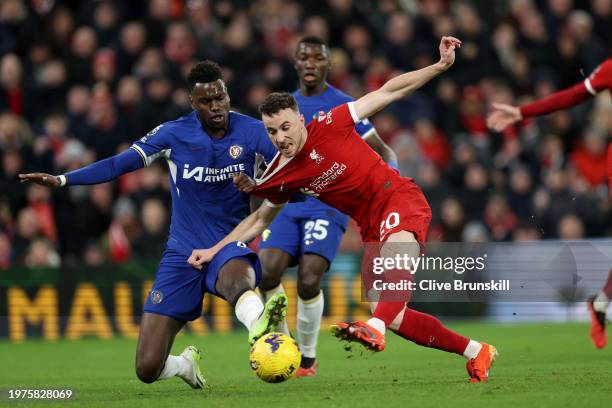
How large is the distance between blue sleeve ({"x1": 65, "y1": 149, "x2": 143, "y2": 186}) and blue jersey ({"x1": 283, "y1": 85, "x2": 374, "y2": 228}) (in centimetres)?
204

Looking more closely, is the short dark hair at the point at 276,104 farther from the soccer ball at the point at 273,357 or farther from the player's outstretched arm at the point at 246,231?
the soccer ball at the point at 273,357

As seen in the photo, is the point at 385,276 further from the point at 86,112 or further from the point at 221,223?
the point at 86,112

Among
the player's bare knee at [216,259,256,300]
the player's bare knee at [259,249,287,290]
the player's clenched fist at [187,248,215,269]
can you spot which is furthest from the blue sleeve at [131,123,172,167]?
the player's bare knee at [259,249,287,290]

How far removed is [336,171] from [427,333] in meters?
1.32

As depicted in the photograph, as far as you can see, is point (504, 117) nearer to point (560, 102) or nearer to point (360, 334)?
point (560, 102)

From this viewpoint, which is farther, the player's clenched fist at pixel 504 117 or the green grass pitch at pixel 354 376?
the player's clenched fist at pixel 504 117

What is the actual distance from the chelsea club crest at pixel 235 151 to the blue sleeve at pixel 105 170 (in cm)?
66

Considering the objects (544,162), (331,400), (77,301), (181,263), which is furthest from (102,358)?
(544,162)

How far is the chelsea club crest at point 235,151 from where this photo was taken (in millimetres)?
8656

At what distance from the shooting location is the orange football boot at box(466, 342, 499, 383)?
27.7 ft

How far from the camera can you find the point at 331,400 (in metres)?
7.61

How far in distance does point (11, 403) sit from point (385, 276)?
2.68 metres

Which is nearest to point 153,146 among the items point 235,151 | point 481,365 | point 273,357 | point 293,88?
point 235,151

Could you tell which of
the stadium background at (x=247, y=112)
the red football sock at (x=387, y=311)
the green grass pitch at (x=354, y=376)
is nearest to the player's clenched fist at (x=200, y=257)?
the green grass pitch at (x=354, y=376)
